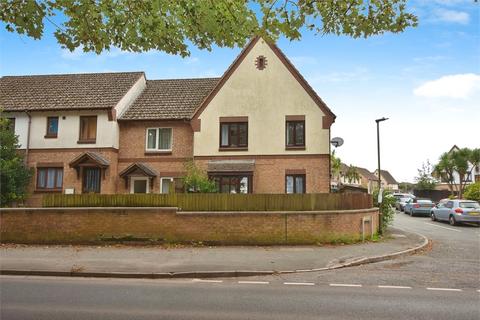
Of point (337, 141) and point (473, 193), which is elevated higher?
point (337, 141)

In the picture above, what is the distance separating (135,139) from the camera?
23.4 m

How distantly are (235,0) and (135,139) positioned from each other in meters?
18.0

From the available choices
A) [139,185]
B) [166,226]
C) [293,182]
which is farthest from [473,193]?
[166,226]

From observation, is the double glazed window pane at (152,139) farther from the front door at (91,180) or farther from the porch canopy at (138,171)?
the front door at (91,180)

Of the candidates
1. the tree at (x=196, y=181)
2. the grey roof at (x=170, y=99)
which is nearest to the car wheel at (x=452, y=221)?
the tree at (x=196, y=181)

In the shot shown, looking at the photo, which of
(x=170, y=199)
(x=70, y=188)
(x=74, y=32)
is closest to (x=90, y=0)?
(x=74, y=32)

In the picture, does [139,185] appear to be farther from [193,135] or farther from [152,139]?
[193,135]

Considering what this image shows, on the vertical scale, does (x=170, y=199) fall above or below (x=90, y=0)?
below

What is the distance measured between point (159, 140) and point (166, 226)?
31.4 feet

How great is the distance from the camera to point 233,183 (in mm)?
21859

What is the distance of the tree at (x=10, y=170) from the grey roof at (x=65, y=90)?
6.49 ft

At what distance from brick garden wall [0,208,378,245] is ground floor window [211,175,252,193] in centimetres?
706

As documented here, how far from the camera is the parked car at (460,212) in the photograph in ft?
78.9

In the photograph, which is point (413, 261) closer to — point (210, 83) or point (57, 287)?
point (57, 287)
